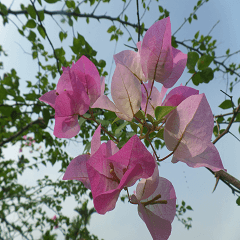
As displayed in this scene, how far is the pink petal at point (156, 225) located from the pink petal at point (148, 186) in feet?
0.05

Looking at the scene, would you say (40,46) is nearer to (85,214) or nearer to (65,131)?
(65,131)

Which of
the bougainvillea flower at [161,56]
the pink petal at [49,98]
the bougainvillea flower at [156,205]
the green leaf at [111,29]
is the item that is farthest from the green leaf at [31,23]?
the bougainvillea flower at [156,205]

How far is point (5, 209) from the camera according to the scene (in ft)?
8.39

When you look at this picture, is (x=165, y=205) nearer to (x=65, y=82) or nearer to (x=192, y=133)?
(x=192, y=133)

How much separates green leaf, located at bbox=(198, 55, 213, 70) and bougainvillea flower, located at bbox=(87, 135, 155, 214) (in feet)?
1.32

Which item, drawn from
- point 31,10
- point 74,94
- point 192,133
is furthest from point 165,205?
point 31,10

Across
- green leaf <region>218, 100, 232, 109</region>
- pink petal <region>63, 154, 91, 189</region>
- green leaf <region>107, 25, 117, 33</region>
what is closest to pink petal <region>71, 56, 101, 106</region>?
pink petal <region>63, 154, 91, 189</region>

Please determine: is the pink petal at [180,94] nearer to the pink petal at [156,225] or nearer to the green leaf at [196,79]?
the pink petal at [156,225]

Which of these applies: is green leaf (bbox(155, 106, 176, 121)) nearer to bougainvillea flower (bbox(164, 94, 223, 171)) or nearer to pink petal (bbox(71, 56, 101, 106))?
bougainvillea flower (bbox(164, 94, 223, 171))

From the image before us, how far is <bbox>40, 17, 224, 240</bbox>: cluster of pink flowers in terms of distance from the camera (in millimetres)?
195

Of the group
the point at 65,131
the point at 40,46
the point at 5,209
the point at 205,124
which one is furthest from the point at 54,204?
the point at 205,124

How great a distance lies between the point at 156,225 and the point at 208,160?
105 mm

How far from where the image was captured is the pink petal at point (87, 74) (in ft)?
0.98

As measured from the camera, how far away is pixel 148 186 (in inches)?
9.1
